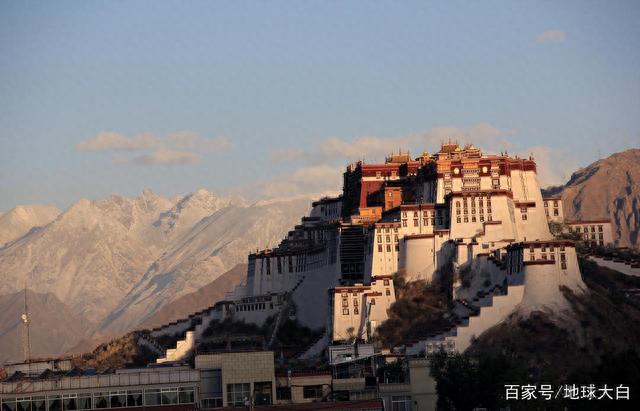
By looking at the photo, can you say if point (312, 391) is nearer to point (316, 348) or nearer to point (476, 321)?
point (476, 321)

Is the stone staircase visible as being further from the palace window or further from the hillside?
the palace window

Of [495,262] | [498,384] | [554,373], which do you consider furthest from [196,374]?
[495,262]

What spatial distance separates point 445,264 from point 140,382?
248 feet

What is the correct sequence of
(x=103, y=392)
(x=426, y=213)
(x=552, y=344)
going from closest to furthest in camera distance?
1. (x=103, y=392)
2. (x=552, y=344)
3. (x=426, y=213)

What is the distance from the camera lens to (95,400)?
4434 inches

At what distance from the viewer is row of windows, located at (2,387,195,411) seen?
112m

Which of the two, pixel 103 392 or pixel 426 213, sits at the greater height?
pixel 426 213

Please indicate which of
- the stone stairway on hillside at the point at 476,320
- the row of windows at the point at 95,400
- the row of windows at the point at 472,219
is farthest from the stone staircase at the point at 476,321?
the row of windows at the point at 95,400

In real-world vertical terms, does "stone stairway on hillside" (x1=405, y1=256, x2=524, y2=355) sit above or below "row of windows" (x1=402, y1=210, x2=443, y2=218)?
below

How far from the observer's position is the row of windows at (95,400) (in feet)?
369

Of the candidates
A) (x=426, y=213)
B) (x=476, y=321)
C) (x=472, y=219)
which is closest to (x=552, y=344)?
(x=476, y=321)

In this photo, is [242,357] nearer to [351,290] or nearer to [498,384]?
[498,384]

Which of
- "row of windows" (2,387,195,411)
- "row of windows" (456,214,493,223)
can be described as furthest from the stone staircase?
"row of windows" (2,387,195,411)

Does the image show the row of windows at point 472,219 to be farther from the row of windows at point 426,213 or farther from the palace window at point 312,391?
the palace window at point 312,391
